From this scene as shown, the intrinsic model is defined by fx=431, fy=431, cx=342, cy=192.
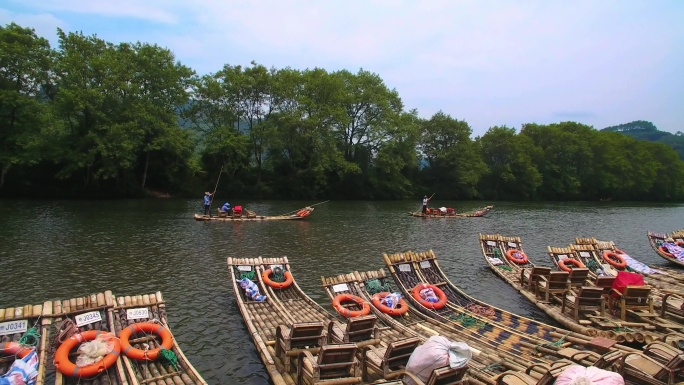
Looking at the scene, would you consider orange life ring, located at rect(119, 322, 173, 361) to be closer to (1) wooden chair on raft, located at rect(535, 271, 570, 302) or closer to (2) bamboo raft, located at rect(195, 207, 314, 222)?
(1) wooden chair on raft, located at rect(535, 271, 570, 302)

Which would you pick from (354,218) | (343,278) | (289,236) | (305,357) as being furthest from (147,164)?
(305,357)

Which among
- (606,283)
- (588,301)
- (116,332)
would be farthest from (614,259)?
(116,332)

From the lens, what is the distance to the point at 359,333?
34.9 ft

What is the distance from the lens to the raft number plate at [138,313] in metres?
10.9

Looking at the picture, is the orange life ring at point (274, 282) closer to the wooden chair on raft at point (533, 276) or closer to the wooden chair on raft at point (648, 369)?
the wooden chair on raft at point (533, 276)

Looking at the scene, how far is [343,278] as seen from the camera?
15.0 meters

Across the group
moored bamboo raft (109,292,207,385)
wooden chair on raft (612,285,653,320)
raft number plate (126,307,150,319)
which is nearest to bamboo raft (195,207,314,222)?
moored bamboo raft (109,292,207,385)

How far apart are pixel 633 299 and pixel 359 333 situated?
392 inches

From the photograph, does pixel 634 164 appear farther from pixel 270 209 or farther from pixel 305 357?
pixel 305 357

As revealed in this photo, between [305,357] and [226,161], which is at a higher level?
[226,161]

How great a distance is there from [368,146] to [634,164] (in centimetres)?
6500

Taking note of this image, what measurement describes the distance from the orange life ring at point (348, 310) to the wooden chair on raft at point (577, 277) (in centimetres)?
828

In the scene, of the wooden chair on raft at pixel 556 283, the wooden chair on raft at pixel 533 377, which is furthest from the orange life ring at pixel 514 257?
the wooden chair on raft at pixel 533 377

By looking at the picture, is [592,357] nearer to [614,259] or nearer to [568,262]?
[568,262]
